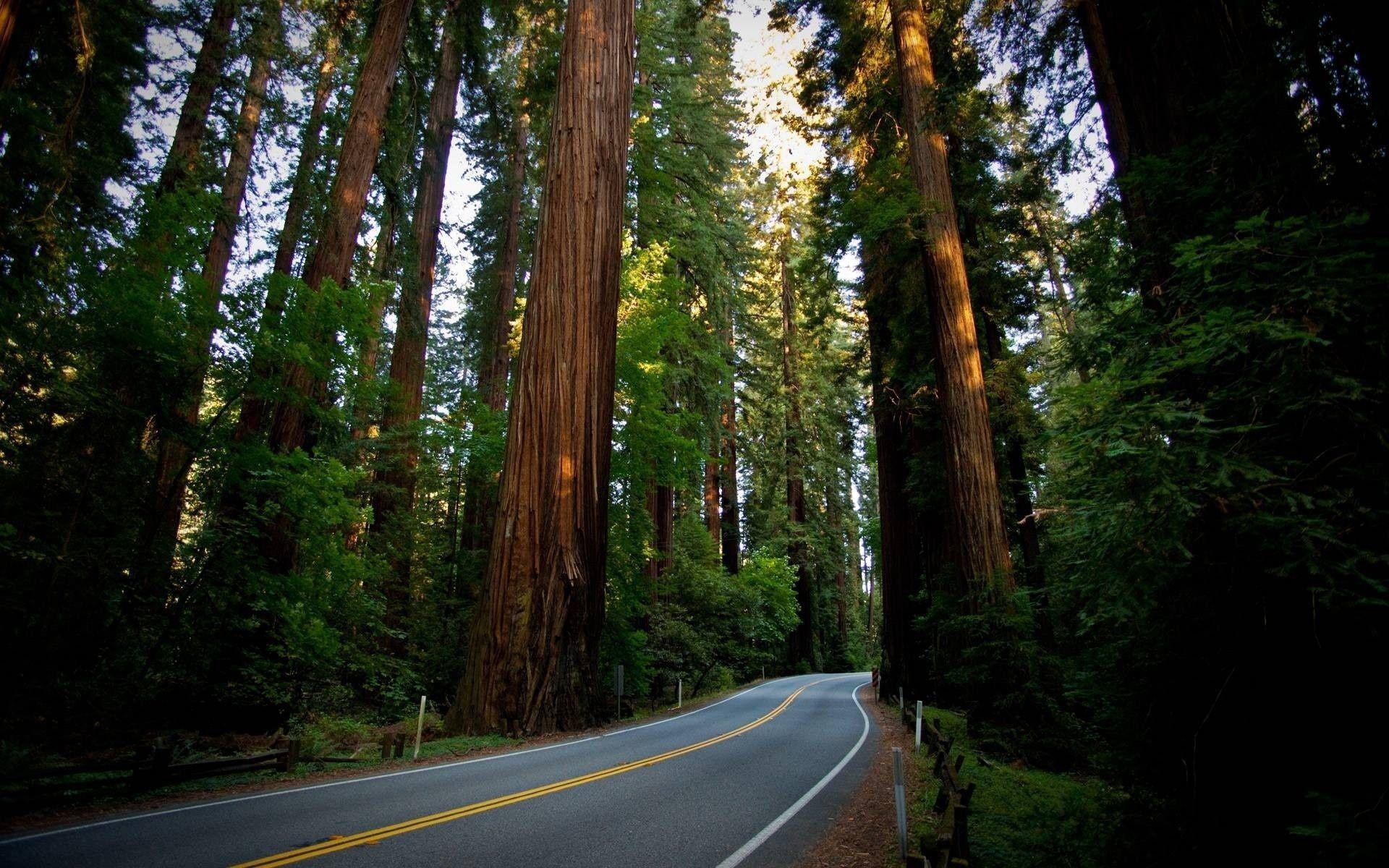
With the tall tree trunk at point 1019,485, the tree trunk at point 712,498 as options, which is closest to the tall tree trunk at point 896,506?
the tall tree trunk at point 1019,485

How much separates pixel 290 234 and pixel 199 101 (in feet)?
10.1

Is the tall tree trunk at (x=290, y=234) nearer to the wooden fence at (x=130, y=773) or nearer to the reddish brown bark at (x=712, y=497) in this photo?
the wooden fence at (x=130, y=773)

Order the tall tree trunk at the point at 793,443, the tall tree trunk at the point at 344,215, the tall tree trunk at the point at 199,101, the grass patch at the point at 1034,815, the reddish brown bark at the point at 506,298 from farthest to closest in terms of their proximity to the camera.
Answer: the tall tree trunk at the point at 793,443 < the reddish brown bark at the point at 506,298 < the tall tree trunk at the point at 199,101 < the tall tree trunk at the point at 344,215 < the grass patch at the point at 1034,815

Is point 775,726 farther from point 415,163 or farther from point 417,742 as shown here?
point 415,163

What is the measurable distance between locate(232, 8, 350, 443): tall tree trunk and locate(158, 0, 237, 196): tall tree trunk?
1868 mm

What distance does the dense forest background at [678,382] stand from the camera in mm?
3047

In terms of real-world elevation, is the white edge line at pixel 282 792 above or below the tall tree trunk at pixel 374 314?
below

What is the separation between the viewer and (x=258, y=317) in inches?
385

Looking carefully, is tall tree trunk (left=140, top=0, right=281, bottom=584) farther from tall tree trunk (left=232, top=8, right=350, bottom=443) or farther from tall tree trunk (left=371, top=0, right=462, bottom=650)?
tall tree trunk (left=371, top=0, right=462, bottom=650)

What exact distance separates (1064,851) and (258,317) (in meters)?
12.0

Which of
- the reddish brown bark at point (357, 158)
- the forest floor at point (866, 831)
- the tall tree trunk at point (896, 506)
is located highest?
the reddish brown bark at point (357, 158)

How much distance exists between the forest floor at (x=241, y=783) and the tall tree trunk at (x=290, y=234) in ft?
17.0

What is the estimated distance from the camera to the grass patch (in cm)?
392

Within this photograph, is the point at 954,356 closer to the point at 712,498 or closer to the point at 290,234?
the point at 290,234
